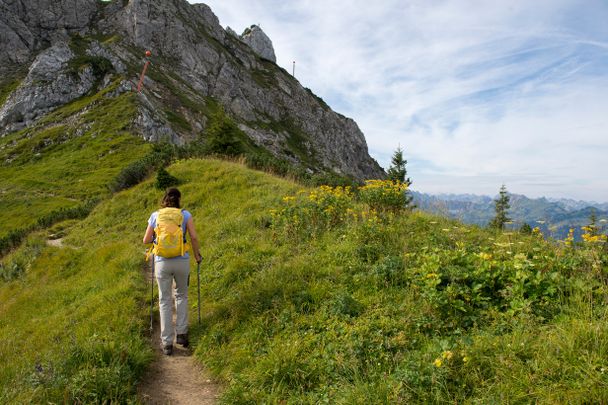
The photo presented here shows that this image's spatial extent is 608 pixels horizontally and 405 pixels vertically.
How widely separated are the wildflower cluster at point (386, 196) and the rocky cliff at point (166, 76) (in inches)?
1760

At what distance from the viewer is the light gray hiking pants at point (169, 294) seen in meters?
6.31

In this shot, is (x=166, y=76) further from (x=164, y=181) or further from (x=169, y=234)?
(x=169, y=234)

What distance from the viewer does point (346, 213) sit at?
1004 centimetres

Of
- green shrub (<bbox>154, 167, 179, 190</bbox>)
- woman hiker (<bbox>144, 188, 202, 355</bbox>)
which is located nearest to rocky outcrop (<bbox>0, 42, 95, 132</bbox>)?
green shrub (<bbox>154, 167, 179, 190</bbox>)

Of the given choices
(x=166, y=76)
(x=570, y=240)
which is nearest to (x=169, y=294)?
(x=570, y=240)

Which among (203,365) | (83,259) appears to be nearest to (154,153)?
(83,259)

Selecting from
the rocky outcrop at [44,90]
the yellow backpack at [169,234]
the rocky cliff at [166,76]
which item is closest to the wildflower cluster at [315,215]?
the yellow backpack at [169,234]

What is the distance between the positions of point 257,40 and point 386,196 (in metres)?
184

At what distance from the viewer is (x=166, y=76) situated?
82.2 m

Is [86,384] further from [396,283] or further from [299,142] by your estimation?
[299,142]

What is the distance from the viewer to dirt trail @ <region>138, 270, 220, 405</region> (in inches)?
195

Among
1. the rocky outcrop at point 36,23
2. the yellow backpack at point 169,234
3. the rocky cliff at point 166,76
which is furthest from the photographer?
the rocky outcrop at point 36,23

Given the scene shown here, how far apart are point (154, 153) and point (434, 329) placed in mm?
22752

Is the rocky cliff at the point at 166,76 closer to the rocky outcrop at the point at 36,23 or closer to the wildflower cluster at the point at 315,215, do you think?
the rocky outcrop at the point at 36,23
